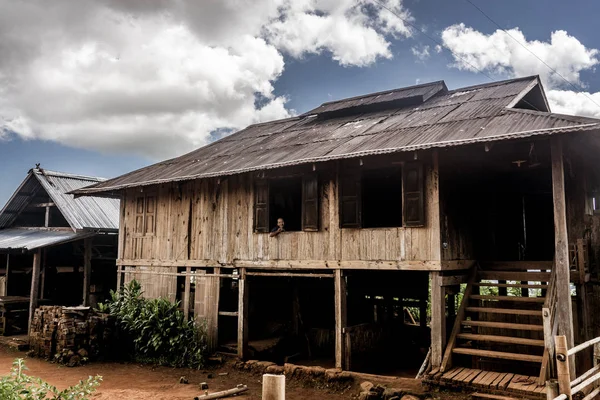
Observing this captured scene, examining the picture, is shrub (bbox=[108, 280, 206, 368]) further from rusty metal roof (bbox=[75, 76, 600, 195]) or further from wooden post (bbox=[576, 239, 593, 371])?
wooden post (bbox=[576, 239, 593, 371])

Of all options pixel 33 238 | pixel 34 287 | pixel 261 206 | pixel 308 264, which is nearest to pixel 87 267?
pixel 34 287

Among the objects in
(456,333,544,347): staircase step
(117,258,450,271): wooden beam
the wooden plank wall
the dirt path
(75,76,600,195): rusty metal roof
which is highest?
(75,76,600,195): rusty metal roof

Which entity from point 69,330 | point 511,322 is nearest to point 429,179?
point 511,322

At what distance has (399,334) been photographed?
14.6m

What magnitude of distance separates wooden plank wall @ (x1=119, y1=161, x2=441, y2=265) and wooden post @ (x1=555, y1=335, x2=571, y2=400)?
341cm

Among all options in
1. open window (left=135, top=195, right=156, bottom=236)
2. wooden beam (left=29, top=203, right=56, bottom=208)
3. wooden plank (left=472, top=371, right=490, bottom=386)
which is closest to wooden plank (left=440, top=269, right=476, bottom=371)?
wooden plank (left=472, top=371, right=490, bottom=386)

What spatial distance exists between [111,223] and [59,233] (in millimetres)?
1840

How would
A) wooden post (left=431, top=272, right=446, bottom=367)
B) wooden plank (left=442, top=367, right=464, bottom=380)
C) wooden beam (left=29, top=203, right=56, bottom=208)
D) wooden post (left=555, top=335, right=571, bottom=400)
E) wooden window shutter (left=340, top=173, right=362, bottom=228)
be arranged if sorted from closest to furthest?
wooden post (left=555, top=335, right=571, bottom=400) < wooden plank (left=442, top=367, right=464, bottom=380) < wooden post (left=431, top=272, right=446, bottom=367) < wooden window shutter (left=340, top=173, right=362, bottom=228) < wooden beam (left=29, top=203, right=56, bottom=208)

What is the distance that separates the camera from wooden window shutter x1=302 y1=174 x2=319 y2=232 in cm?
1171

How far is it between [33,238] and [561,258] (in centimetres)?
1705

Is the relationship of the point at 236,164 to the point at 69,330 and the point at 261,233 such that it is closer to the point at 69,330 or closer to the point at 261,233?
the point at 261,233

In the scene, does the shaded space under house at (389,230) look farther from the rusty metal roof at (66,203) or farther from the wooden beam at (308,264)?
the rusty metal roof at (66,203)

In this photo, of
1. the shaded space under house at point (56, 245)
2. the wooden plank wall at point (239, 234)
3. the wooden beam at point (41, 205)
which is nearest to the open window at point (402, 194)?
the wooden plank wall at point (239, 234)

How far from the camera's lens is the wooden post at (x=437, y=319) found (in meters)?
9.94
